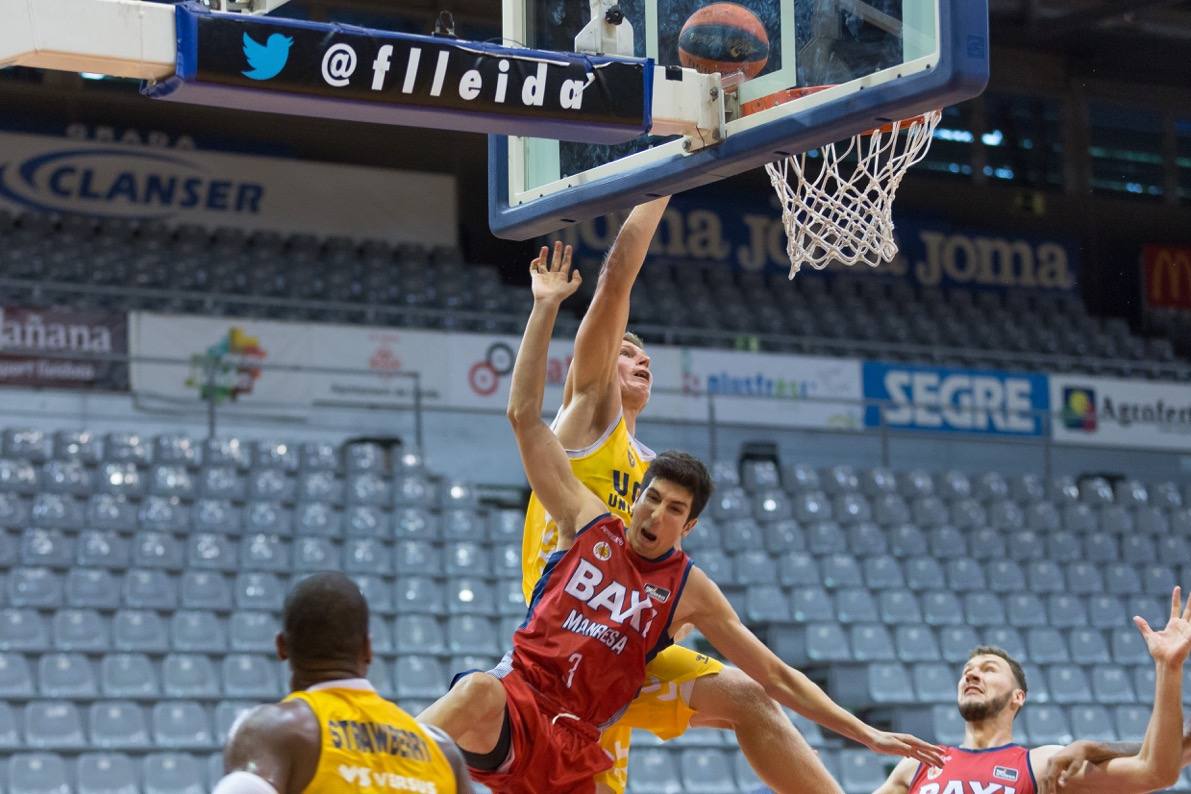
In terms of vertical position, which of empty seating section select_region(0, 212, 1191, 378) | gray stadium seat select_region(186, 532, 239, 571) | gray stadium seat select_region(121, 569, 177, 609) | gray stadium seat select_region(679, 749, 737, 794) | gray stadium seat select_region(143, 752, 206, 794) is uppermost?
empty seating section select_region(0, 212, 1191, 378)

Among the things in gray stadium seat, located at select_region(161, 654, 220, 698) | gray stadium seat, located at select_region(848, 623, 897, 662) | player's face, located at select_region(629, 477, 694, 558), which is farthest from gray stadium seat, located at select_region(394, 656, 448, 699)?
player's face, located at select_region(629, 477, 694, 558)

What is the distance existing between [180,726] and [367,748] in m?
8.15

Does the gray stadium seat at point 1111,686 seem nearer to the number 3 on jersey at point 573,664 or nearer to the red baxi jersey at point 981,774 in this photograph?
the red baxi jersey at point 981,774

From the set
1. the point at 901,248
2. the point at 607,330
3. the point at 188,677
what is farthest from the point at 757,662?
the point at 901,248

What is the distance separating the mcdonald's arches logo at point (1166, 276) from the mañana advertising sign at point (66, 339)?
13.6 metres

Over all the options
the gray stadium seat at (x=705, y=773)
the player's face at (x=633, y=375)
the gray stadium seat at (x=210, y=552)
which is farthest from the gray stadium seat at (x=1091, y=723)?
the player's face at (x=633, y=375)

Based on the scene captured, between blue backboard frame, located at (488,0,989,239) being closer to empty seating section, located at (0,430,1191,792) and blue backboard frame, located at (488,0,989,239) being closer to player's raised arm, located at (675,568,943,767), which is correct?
player's raised arm, located at (675,568,943,767)

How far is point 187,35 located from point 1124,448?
53.0ft

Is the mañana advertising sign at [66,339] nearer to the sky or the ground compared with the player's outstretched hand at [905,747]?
nearer to the sky

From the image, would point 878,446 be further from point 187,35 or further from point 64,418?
point 187,35

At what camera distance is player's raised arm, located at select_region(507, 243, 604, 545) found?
5723 mm

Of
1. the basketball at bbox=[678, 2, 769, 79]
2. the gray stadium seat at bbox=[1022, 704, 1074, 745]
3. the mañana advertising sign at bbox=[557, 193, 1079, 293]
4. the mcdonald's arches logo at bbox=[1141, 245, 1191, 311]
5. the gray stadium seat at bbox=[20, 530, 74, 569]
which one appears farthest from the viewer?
the mcdonald's arches logo at bbox=[1141, 245, 1191, 311]

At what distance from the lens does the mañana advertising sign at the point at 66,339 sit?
16109mm

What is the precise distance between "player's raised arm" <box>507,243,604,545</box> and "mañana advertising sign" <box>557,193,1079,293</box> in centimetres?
1510
